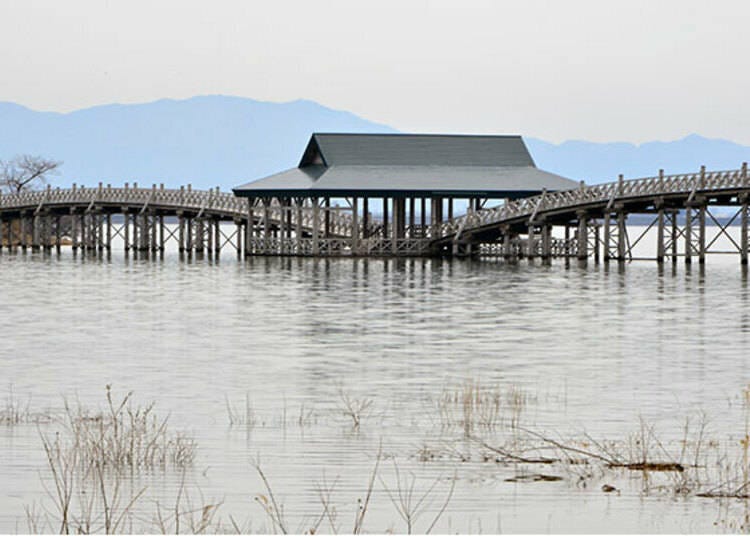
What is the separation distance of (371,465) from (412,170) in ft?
223

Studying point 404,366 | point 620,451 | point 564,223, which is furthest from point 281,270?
point 620,451

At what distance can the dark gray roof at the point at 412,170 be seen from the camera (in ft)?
257

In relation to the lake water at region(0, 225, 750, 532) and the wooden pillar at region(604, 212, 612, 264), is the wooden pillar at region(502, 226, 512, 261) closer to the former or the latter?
the wooden pillar at region(604, 212, 612, 264)

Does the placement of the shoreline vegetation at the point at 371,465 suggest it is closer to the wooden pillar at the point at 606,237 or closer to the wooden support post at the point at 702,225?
the wooden support post at the point at 702,225

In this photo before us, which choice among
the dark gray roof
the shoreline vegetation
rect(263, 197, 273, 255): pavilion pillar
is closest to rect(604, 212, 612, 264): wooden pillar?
the dark gray roof

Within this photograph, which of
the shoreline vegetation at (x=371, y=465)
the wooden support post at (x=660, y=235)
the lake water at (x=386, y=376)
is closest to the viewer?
the shoreline vegetation at (x=371, y=465)

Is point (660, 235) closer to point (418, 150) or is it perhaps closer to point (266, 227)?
point (418, 150)

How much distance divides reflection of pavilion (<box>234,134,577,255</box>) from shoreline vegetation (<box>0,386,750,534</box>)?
58.4 m

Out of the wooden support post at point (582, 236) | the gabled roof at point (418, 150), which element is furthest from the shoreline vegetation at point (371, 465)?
the gabled roof at point (418, 150)

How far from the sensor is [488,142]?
3371 inches

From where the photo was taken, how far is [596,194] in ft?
245

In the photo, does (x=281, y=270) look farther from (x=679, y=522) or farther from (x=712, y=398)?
(x=679, y=522)

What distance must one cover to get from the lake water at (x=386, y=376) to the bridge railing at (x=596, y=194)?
488 inches

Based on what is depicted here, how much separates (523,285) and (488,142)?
31.2m
